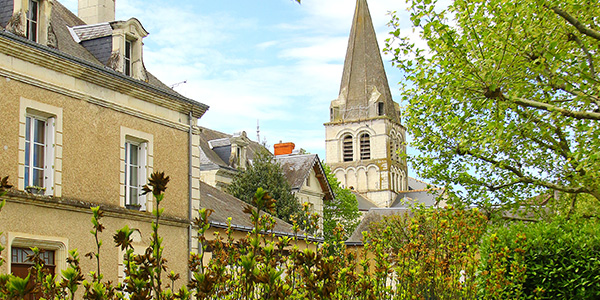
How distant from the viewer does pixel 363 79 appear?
80.4 meters

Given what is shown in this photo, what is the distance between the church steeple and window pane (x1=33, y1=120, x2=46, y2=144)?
68.7 meters

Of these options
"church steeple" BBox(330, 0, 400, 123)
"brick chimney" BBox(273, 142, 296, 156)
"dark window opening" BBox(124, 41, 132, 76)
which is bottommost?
"dark window opening" BBox(124, 41, 132, 76)

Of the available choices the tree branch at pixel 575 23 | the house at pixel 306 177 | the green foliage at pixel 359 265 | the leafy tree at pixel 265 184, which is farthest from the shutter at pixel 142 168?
the house at pixel 306 177

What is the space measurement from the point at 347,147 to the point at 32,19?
70.7 metres

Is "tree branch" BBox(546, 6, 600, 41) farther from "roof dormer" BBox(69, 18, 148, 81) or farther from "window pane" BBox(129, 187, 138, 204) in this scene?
"window pane" BBox(129, 187, 138, 204)

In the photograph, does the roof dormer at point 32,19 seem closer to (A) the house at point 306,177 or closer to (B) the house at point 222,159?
(B) the house at point 222,159

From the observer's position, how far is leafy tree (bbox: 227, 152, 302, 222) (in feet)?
100.0

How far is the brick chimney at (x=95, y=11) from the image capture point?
1703cm

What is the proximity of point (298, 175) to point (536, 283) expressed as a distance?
2535 cm

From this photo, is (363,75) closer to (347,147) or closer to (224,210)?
(347,147)

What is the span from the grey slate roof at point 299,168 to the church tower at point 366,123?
42.4 meters

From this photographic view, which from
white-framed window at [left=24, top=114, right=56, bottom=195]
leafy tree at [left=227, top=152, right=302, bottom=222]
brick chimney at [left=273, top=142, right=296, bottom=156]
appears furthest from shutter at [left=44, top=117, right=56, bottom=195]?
brick chimney at [left=273, top=142, right=296, bottom=156]

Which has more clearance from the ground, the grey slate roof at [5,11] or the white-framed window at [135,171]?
the grey slate roof at [5,11]

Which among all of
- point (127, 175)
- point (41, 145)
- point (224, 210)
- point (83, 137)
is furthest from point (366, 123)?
point (41, 145)
